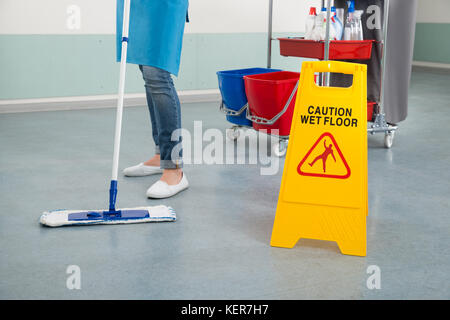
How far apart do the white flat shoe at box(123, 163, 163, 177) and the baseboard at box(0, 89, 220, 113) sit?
208 centimetres

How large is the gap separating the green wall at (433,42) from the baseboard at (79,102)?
426cm

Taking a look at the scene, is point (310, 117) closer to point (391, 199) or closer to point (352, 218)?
point (352, 218)

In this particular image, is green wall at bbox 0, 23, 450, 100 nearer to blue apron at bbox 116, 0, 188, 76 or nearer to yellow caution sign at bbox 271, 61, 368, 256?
blue apron at bbox 116, 0, 188, 76

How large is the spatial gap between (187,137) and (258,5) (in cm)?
214

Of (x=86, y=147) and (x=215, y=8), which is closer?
(x=86, y=147)

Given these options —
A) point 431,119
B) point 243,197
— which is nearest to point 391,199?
point 243,197

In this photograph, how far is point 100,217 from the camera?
2.02 metres

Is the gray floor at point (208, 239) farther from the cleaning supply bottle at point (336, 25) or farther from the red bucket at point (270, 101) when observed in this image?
the cleaning supply bottle at point (336, 25)

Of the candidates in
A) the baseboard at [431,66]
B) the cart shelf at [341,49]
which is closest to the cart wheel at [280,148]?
the cart shelf at [341,49]

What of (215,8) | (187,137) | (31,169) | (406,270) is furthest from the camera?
(215,8)

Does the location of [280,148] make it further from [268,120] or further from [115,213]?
[115,213]

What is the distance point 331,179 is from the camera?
180 centimetres

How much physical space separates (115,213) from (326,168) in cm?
79

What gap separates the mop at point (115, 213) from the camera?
1.99 meters
